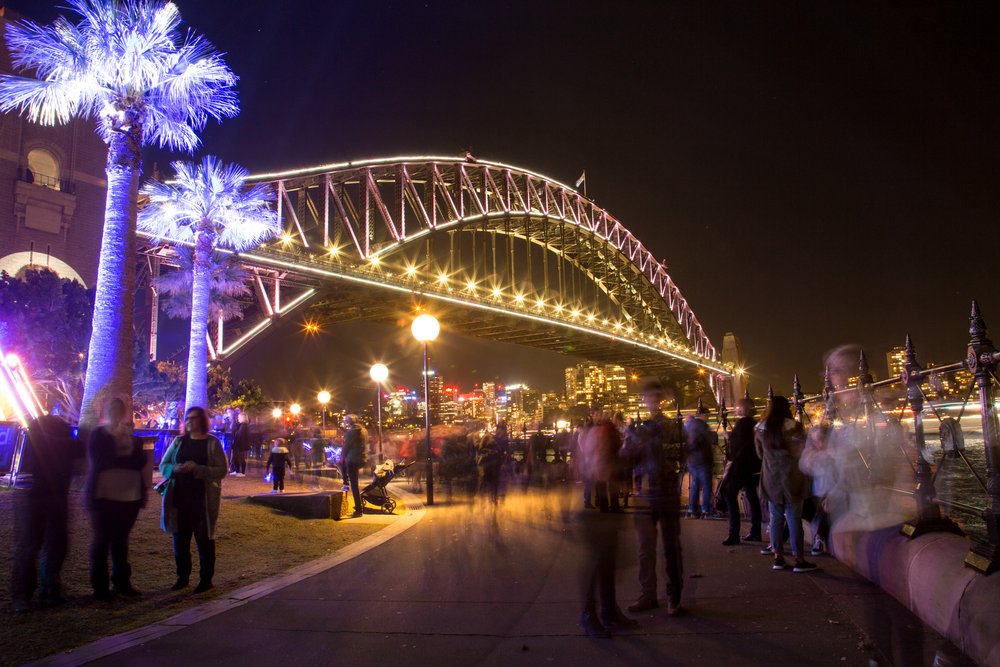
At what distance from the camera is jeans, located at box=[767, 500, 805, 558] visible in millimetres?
6039

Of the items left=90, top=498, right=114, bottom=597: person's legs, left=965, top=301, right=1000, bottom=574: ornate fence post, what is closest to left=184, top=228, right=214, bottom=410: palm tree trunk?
left=90, top=498, right=114, bottom=597: person's legs

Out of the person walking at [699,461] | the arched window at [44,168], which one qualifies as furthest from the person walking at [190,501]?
the arched window at [44,168]

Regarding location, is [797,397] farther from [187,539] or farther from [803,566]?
[187,539]

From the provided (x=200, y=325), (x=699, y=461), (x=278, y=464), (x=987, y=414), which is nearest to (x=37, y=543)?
(x=987, y=414)

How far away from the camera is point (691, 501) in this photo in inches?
396

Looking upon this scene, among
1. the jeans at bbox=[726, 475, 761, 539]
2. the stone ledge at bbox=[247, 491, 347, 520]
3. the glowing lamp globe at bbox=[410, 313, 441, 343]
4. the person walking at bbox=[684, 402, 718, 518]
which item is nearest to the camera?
the jeans at bbox=[726, 475, 761, 539]

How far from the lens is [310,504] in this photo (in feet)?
34.5

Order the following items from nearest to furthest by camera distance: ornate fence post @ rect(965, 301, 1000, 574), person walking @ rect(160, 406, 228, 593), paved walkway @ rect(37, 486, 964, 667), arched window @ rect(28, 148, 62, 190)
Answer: ornate fence post @ rect(965, 301, 1000, 574)
paved walkway @ rect(37, 486, 964, 667)
person walking @ rect(160, 406, 228, 593)
arched window @ rect(28, 148, 62, 190)

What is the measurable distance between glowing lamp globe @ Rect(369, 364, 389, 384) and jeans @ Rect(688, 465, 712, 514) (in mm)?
11047

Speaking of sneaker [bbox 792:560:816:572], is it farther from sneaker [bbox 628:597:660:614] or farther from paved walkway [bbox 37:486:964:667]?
sneaker [bbox 628:597:660:614]

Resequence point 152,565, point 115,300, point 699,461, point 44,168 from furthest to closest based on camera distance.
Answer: point 44,168, point 115,300, point 699,461, point 152,565

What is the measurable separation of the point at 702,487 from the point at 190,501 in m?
6.74

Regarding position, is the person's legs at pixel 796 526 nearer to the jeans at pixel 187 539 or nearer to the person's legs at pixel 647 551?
the person's legs at pixel 647 551

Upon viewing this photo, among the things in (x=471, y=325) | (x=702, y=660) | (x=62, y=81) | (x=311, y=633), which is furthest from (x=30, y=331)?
(x=471, y=325)
